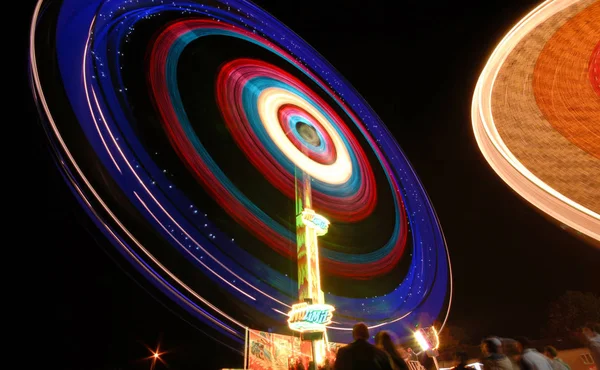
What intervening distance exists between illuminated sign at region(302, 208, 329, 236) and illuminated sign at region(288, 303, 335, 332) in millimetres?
3552

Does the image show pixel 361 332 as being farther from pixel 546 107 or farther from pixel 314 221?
pixel 314 221

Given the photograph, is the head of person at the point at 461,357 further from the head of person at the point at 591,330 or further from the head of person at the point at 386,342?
the head of person at the point at 591,330

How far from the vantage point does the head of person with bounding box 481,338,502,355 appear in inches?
187

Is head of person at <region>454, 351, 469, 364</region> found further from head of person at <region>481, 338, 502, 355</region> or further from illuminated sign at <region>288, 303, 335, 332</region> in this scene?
illuminated sign at <region>288, 303, 335, 332</region>

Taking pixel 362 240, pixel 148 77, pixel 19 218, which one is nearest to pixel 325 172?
pixel 362 240

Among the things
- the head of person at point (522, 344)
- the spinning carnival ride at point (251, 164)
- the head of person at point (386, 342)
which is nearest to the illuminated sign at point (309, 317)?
the spinning carnival ride at point (251, 164)

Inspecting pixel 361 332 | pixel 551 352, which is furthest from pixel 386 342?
pixel 551 352

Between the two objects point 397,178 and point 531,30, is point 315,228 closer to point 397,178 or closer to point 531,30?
point 397,178

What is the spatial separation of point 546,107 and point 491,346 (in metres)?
5.43

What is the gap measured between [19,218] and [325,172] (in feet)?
64.3

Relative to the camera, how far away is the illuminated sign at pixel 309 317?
1380 centimetres

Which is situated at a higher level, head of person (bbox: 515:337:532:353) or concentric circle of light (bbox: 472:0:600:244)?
concentric circle of light (bbox: 472:0:600:244)

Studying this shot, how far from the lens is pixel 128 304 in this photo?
3378 centimetres

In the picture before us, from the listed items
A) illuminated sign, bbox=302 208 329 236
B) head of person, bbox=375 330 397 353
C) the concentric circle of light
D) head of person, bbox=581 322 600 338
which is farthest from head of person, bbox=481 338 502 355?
illuminated sign, bbox=302 208 329 236
